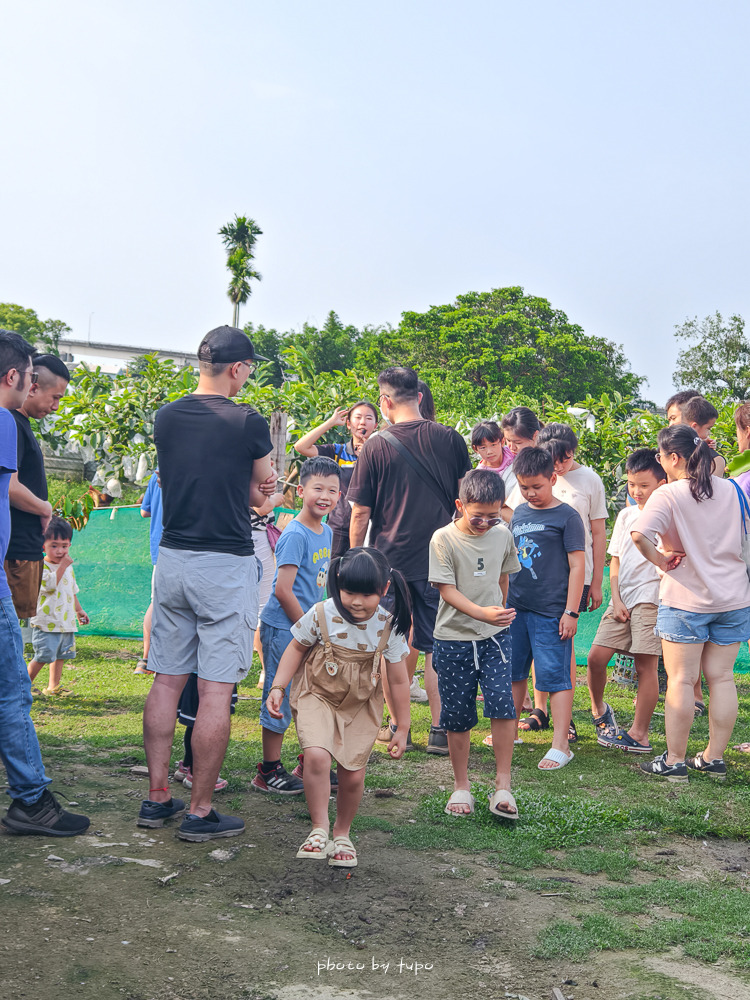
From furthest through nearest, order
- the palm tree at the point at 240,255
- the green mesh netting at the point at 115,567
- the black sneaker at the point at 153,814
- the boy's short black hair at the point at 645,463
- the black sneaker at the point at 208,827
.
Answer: the palm tree at the point at 240,255 < the green mesh netting at the point at 115,567 < the boy's short black hair at the point at 645,463 < the black sneaker at the point at 153,814 < the black sneaker at the point at 208,827

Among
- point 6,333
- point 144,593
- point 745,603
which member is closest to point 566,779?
point 745,603

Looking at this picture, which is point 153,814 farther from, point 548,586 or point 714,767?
point 714,767

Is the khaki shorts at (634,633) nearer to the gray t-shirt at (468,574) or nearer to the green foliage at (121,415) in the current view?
the gray t-shirt at (468,574)

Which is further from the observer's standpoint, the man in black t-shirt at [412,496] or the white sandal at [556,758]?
the man in black t-shirt at [412,496]

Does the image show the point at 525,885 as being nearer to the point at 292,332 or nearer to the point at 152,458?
the point at 152,458

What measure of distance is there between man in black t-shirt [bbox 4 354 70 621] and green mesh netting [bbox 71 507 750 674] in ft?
12.8

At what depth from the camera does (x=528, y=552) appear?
5.21m

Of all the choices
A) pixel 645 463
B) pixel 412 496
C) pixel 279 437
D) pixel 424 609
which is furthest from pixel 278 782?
pixel 279 437

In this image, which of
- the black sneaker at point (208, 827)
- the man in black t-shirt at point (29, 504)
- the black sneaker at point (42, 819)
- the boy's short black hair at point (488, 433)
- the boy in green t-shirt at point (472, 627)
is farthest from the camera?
the boy's short black hair at point (488, 433)

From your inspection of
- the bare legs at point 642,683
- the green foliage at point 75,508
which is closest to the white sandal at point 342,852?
the bare legs at point 642,683

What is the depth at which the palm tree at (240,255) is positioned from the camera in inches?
1891

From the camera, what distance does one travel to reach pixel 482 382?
4953cm

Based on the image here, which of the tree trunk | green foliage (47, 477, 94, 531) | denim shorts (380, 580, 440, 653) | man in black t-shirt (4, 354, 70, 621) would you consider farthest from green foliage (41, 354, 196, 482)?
denim shorts (380, 580, 440, 653)

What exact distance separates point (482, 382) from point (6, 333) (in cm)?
4661
